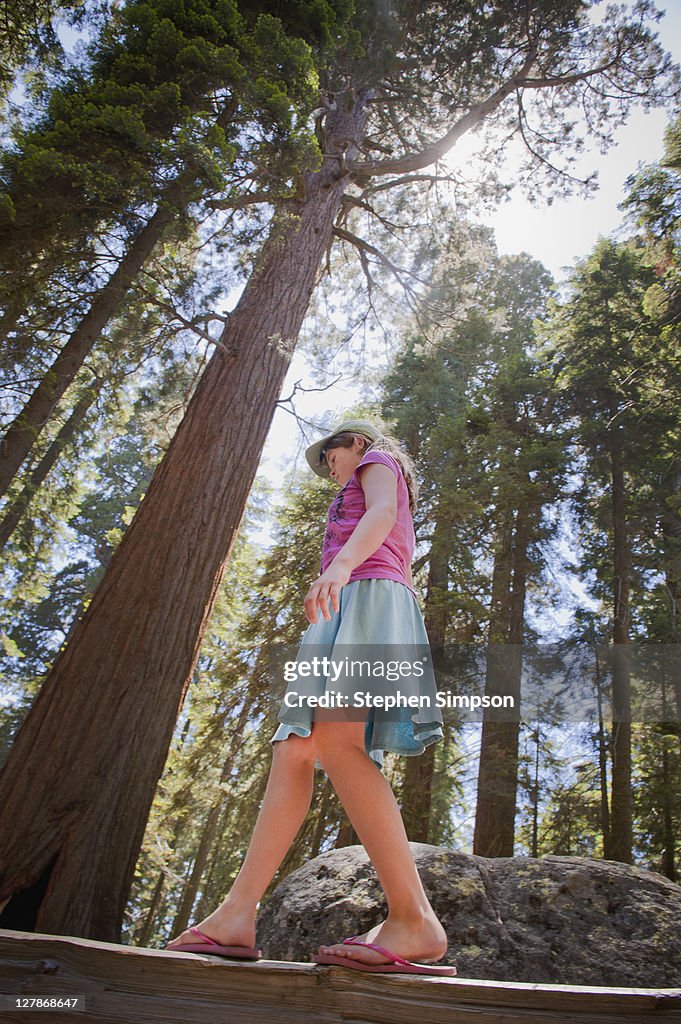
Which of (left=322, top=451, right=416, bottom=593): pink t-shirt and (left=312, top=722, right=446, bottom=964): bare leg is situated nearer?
(left=312, top=722, right=446, bottom=964): bare leg

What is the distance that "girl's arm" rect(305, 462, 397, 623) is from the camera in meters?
1.88

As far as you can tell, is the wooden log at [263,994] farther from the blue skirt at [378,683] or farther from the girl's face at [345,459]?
the girl's face at [345,459]

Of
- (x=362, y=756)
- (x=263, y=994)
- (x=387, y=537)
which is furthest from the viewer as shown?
(x=387, y=537)

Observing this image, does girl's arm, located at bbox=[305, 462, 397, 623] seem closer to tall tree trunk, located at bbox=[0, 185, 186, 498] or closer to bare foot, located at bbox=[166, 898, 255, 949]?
bare foot, located at bbox=[166, 898, 255, 949]

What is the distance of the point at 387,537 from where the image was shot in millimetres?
2250

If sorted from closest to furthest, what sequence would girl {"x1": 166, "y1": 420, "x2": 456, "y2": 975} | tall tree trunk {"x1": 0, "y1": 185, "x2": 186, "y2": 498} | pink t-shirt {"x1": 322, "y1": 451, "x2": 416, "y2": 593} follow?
girl {"x1": 166, "y1": 420, "x2": 456, "y2": 975} < pink t-shirt {"x1": 322, "y1": 451, "x2": 416, "y2": 593} < tall tree trunk {"x1": 0, "y1": 185, "x2": 186, "y2": 498}

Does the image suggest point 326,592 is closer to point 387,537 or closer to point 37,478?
point 387,537

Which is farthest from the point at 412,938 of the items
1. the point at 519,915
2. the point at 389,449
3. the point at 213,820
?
the point at 213,820

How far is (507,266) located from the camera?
52.2 ft

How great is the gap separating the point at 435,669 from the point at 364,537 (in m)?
6.86

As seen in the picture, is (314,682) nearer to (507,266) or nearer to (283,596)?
(283,596)

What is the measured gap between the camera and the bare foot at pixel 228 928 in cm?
166

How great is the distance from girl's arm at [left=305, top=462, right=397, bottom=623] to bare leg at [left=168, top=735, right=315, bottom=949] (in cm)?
43

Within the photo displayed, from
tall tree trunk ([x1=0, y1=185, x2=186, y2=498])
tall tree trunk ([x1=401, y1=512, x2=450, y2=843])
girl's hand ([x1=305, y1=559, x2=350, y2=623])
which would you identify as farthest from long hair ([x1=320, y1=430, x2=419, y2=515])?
tall tree trunk ([x1=401, y1=512, x2=450, y2=843])
